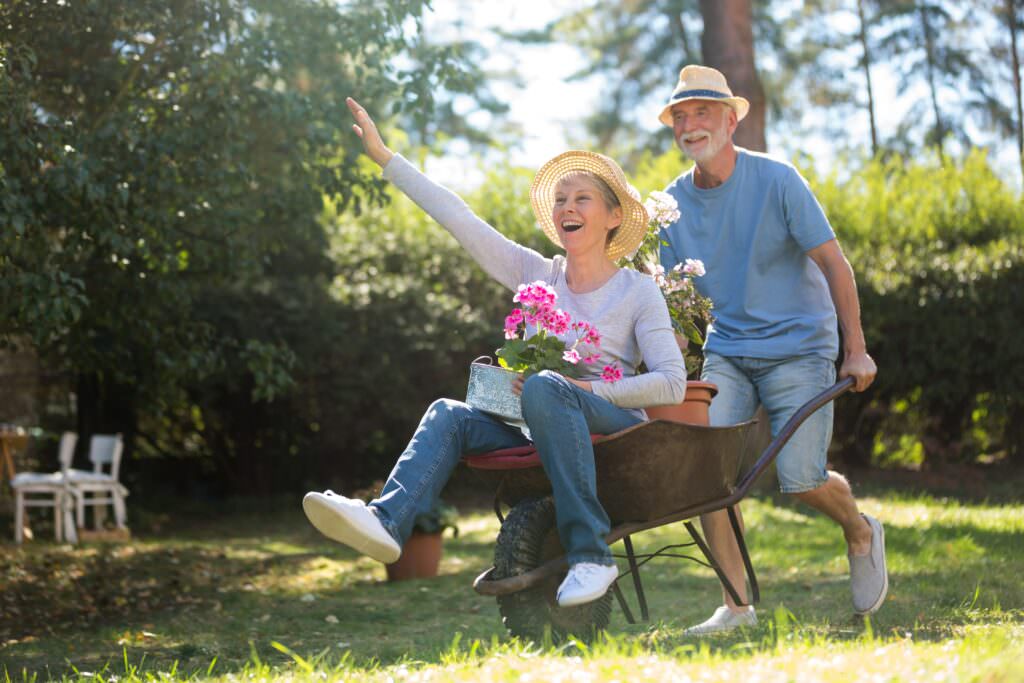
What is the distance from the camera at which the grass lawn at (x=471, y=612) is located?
2.66 meters

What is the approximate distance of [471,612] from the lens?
17.9 feet

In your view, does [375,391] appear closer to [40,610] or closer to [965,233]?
[40,610]

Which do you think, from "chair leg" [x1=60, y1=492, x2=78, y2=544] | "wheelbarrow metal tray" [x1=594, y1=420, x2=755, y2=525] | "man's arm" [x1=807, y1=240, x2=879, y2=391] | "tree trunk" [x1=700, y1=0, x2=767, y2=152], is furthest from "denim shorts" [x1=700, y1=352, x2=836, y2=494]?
"chair leg" [x1=60, y1=492, x2=78, y2=544]

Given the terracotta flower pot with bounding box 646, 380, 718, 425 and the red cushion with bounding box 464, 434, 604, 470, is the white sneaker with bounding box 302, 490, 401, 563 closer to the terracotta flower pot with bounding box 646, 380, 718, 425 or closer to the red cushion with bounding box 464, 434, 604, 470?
the red cushion with bounding box 464, 434, 604, 470

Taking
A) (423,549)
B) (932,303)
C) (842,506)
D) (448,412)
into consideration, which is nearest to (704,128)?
(842,506)

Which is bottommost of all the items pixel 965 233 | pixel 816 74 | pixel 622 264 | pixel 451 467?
pixel 451 467

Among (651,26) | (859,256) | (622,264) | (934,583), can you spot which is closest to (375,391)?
(859,256)

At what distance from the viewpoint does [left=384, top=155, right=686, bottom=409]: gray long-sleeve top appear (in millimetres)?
3240

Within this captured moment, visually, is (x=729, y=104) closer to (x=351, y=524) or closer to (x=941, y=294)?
(x=351, y=524)

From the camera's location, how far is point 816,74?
2253 cm

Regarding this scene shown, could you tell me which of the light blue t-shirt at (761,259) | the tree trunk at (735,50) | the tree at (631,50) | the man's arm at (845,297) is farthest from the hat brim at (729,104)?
the tree at (631,50)

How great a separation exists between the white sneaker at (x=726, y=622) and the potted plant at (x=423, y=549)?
2.82 metres

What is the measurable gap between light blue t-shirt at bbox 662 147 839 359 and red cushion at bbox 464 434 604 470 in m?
1.07

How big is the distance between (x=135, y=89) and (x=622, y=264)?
3482mm
